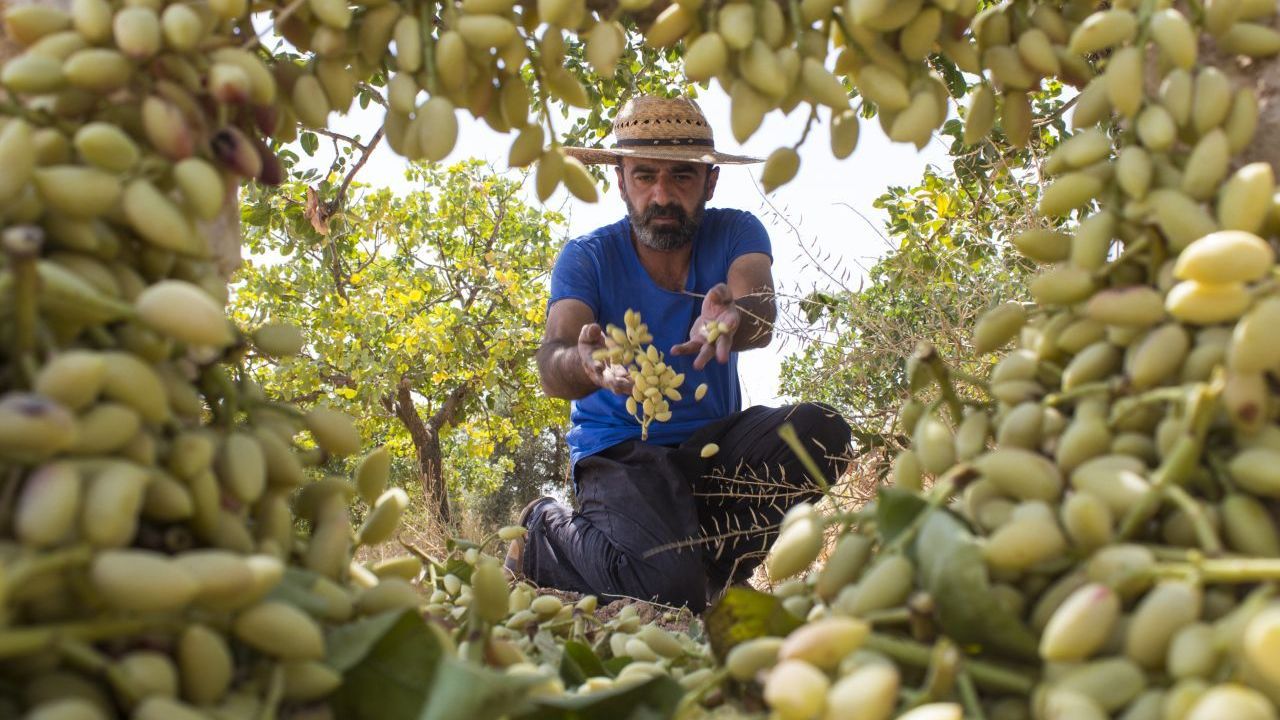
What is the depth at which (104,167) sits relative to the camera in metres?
0.62

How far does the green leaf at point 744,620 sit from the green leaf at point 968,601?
0.15 m

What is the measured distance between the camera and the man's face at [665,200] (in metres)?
3.79

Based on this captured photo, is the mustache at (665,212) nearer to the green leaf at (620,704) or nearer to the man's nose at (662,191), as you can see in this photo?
the man's nose at (662,191)

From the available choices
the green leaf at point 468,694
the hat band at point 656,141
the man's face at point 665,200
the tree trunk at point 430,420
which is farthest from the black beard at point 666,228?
the tree trunk at point 430,420

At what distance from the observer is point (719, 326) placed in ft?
8.96

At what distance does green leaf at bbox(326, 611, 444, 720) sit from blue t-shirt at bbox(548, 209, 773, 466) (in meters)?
2.97

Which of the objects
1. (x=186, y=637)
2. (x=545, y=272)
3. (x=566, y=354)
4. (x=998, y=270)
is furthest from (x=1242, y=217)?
(x=545, y=272)

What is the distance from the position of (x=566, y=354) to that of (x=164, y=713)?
2.99 metres

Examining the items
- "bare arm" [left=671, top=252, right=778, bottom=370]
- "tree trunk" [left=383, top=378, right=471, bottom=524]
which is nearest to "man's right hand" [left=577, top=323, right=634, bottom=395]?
"bare arm" [left=671, top=252, right=778, bottom=370]

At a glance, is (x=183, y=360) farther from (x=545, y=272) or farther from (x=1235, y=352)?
(x=545, y=272)

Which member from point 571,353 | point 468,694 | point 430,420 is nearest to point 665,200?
point 571,353

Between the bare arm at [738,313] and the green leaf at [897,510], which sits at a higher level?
the bare arm at [738,313]

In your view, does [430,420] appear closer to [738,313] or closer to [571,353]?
[571,353]

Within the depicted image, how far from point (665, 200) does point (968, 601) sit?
3255mm
